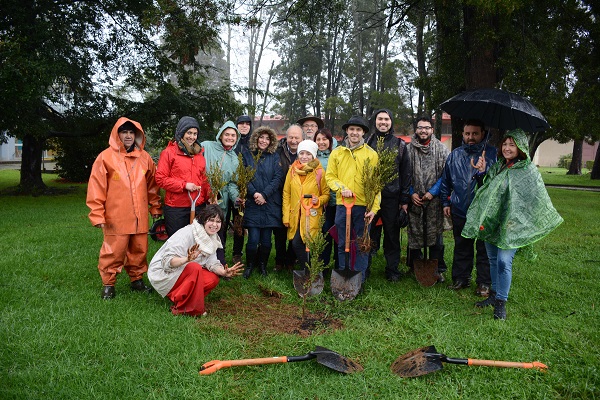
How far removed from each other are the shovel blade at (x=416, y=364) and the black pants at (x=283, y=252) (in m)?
3.06

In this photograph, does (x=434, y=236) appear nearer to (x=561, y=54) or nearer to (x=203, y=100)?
(x=561, y=54)

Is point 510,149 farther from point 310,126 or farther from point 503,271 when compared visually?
point 310,126

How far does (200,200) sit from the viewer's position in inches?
231

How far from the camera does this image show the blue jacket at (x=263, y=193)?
6.38 meters

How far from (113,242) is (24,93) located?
8.05 meters

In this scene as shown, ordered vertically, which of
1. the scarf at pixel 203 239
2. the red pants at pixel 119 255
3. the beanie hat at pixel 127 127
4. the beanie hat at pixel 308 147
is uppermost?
the beanie hat at pixel 127 127

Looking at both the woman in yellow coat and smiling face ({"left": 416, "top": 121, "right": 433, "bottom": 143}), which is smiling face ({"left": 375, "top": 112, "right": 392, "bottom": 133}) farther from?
the woman in yellow coat

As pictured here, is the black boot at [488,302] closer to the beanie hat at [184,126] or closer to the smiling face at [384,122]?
the smiling face at [384,122]

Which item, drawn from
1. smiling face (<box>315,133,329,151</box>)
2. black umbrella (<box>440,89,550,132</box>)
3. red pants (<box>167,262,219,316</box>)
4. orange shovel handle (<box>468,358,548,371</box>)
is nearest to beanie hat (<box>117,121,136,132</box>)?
red pants (<box>167,262,219,316</box>)

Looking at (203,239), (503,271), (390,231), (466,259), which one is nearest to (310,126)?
(390,231)

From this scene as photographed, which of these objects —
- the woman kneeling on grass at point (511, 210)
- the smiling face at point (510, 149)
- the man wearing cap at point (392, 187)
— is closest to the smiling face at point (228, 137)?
the man wearing cap at point (392, 187)

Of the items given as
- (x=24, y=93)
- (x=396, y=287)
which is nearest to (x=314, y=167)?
(x=396, y=287)

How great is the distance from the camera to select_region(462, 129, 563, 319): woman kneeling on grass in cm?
472

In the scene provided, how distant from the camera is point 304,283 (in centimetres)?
573
